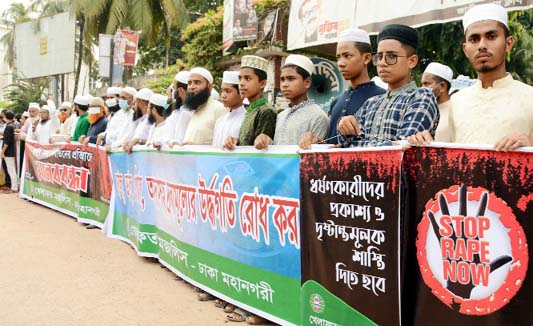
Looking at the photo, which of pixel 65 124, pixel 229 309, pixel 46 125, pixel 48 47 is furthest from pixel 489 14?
pixel 48 47

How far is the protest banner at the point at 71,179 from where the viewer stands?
8.46m

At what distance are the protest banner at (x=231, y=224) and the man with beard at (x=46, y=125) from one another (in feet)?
22.6

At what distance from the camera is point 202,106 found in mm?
6199

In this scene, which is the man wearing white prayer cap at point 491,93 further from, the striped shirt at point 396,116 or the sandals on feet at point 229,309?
the sandals on feet at point 229,309

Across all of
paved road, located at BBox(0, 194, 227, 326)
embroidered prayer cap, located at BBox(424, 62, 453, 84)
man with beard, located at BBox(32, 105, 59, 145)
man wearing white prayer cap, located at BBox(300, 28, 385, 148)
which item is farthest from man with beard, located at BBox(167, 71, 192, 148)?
man with beard, located at BBox(32, 105, 59, 145)

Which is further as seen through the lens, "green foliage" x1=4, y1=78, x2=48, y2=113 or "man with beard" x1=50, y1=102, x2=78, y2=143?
"green foliage" x1=4, y1=78, x2=48, y2=113

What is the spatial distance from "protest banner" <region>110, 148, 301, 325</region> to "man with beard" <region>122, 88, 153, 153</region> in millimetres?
1307

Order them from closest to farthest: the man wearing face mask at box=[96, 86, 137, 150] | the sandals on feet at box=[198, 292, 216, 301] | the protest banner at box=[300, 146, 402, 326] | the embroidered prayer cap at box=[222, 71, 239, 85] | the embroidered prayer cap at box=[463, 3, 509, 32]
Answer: the embroidered prayer cap at box=[463, 3, 509, 32]
the protest banner at box=[300, 146, 402, 326]
the sandals on feet at box=[198, 292, 216, 301]
the embroidered prayer cap at box=[222, 71, 239, 85]
the man wearing face mask at box=[96, 86, 137, 150]

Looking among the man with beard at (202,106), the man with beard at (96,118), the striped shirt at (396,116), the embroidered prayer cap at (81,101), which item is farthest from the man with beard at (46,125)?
the striped shirt at (396,116)

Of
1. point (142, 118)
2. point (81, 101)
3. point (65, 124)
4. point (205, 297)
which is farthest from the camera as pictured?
point (65, 124)

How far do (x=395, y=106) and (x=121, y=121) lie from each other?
A: 650 cm

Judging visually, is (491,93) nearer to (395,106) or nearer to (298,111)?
(395,106)

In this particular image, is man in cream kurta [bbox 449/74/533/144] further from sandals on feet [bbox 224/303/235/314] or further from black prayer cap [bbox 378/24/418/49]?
sandals on feet [bbox 224/303/235/314]

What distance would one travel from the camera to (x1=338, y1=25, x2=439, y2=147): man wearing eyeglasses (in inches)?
122
